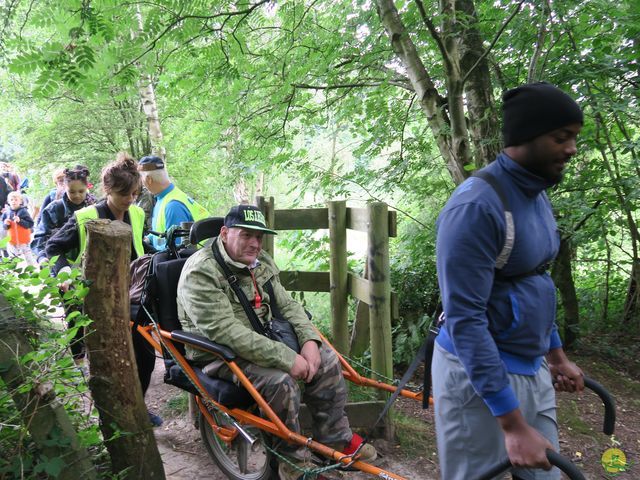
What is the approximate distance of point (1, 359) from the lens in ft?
6.24

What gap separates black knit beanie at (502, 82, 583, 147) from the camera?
1583 mm

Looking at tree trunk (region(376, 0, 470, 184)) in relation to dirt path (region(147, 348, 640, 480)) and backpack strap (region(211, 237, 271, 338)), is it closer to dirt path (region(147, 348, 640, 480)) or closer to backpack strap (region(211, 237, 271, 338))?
dirt path (region(147, 348, 640, 480))

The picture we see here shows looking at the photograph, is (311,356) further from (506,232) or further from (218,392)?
(506,232)

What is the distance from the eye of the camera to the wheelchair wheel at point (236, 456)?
3248mm

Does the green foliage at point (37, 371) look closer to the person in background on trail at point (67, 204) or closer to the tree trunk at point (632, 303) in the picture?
the person in background on trail at point (67, 204)

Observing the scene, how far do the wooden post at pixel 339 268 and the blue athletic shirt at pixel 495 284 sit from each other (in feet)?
7.69

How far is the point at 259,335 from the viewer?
9.75ft

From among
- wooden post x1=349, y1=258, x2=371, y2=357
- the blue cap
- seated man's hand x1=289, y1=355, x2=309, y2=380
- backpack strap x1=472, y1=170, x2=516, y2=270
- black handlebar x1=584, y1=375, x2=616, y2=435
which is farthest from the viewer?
wooden post x1=349, y1=258, x2=371, y2=357

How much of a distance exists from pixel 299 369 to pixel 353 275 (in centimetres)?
131

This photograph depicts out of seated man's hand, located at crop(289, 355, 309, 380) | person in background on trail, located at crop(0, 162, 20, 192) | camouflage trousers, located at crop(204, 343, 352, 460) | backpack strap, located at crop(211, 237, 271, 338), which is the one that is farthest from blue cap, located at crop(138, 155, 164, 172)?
person in background on trail, located at crop(0, 162, 20, 192)

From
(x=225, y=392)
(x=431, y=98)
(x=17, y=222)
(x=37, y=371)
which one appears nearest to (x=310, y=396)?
(x=225, y=392)

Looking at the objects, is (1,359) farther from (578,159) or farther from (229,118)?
(578,159)

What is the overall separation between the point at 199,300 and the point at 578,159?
416 centimetres

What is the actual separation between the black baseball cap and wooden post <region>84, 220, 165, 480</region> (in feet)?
2.86
